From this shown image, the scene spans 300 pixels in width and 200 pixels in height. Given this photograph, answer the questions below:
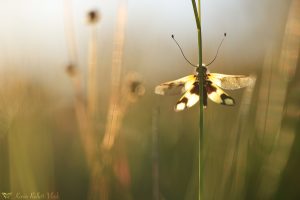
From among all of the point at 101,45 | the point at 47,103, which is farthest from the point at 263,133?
the point at 101,45

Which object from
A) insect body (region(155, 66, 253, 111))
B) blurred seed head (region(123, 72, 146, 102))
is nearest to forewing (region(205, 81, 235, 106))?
insect body (region(155, 66, 253, 111))

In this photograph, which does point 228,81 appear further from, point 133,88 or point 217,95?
point 133,88

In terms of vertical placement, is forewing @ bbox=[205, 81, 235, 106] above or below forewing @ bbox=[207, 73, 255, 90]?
below

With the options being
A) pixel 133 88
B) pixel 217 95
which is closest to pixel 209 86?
pixel 217 95

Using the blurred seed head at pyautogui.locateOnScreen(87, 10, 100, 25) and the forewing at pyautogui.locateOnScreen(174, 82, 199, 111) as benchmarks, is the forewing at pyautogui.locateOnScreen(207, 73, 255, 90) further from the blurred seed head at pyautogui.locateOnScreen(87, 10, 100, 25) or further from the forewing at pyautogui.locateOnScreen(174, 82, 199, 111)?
the blurred seed head at pyautogui.locateOnScreen(87, 10, 100, 25)

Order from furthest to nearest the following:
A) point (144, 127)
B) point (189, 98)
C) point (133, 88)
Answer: point (144, 127) → point (133, 88) → point (189, 98)

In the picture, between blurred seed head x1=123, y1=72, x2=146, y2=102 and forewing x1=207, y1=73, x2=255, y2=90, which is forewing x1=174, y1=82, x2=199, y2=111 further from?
blurred seed head x1=123, y1=72, x2=146, y2=102

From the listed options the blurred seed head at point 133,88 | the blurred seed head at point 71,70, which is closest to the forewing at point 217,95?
the blurred seed head at point 133,88

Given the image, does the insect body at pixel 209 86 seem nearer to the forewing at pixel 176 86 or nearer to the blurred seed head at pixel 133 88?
the forewing at pixel 176 86

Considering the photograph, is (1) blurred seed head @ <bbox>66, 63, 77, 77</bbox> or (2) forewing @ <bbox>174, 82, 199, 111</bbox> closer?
(2) forewing @ <bbox>174, 82, 199, 111</bbox>
